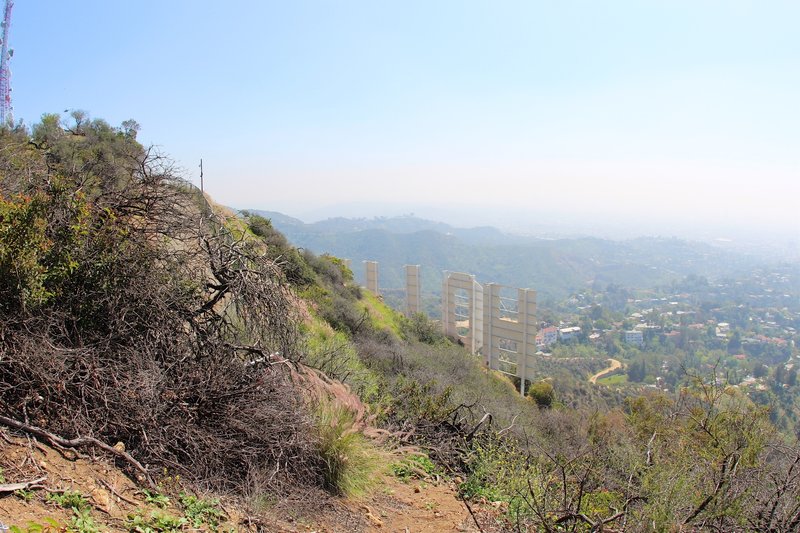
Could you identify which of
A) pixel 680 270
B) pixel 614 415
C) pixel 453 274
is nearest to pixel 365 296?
pixel 453 274

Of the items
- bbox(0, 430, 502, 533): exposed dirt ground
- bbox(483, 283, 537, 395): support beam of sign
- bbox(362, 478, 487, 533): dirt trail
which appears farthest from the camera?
bbox(483, 283, 537, 395): support beam of sign

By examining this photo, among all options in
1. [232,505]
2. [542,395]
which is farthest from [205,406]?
[542,395]

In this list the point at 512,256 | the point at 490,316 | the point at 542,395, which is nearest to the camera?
the point at 542,395

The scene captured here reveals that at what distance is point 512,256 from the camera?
105 m

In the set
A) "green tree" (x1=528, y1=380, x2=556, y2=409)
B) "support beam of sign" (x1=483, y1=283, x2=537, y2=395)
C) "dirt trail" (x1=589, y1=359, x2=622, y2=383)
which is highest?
"support beam of sign" (x1=483, y1=283, x2=537, y2=395)

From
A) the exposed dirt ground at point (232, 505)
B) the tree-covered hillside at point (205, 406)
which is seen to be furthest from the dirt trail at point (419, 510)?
the tree-covered hillside at point (205, 406)

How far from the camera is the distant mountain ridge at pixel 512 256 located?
257 feet

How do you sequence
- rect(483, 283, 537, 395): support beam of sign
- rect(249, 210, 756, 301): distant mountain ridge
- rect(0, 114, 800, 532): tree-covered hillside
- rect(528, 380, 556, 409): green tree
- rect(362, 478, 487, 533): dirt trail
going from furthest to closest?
rect(249, 210, 756, 301): distant mountain ridge < rect(483, 283, 537, 395): support beam of sign < rect(528, 380, 556, 409): green tree < rect(362, 478, 487, 533): dirt trail < rect(0, 114, 800, 532): tree-covered hillside

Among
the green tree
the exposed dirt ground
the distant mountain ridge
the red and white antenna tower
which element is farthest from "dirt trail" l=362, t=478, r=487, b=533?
the distant mountain ridge

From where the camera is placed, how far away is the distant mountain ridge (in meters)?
78.4

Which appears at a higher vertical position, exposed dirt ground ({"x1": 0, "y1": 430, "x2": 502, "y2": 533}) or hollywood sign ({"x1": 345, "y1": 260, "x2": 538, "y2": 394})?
exposed dirt ground ({"x1": 0, "y1": 430, "x2": 502, "y2": 533})

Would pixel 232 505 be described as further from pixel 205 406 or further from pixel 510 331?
pixel 510 331

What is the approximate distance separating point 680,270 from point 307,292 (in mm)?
132522

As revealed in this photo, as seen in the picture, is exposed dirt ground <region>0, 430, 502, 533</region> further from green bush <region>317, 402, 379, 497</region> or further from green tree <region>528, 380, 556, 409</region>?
green tree <region>528, 380, 556, 409</region>
